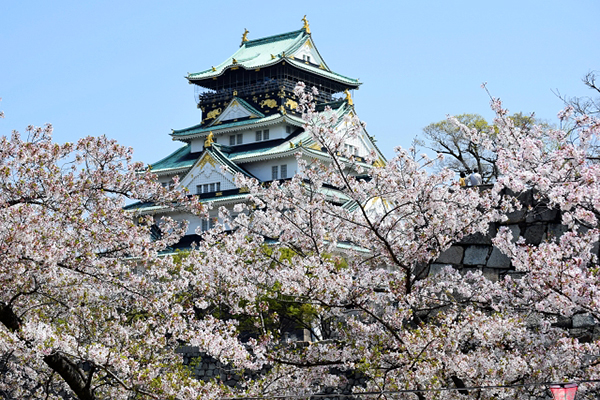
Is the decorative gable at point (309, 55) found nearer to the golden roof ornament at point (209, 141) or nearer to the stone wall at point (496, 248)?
the golden roof ornament at point (209, 141)

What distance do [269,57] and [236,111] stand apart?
3866mm

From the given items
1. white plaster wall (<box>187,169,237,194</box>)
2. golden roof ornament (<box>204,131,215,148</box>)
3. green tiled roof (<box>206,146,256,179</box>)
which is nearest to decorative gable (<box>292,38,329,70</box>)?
golden roof ornament (<box>204,131,215,148</box>)

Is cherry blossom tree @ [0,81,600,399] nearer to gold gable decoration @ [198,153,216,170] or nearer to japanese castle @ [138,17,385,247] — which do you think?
japanese castle @ [138,17,385,247]

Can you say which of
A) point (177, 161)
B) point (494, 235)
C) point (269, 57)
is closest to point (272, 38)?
point (269, 57)

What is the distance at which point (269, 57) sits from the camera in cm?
4244

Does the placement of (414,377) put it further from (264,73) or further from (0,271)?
(264,73)

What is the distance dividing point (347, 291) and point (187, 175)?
2973 cm

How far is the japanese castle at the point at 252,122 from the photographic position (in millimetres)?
36844

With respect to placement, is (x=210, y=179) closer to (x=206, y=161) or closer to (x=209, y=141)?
(x=206, y=161)

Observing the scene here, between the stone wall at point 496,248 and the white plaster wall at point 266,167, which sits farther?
the white plaster wall at point 266,167

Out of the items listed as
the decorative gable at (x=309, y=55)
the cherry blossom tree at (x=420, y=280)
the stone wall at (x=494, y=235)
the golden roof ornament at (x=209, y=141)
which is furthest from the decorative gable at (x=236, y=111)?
the cherry blossom tree at (x=420, y=280)

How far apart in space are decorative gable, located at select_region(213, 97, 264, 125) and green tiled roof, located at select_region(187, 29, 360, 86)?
209cm

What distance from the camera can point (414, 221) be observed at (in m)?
9.38

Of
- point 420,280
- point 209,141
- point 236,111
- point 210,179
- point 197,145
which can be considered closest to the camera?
point 420,280
